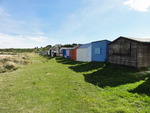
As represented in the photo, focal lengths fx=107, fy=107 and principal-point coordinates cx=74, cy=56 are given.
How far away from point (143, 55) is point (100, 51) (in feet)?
18.9

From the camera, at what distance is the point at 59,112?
3678mm

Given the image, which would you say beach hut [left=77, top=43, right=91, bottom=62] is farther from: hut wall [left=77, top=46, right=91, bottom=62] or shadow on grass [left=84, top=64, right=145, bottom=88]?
shadow on grass [left=84, top=64, right=145, bottom=88]

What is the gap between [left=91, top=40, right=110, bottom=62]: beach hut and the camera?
13641 mm

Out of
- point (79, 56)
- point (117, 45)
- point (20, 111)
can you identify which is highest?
point (117, 45)

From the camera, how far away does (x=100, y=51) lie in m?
14.5

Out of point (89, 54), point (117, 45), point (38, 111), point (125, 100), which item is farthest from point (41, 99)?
point (89, 54)

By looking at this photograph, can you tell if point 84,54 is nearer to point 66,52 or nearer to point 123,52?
point 123,52

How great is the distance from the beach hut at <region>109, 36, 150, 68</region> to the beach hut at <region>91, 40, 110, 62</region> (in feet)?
6.65

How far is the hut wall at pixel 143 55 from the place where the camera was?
9.22 m

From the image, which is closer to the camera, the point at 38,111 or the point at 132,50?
the point at 38,111

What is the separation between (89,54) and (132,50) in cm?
791

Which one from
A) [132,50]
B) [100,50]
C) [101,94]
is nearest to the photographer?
[101,94]

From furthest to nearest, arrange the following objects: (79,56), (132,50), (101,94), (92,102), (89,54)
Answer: (79,56), (89,54), (132,50), (101,94), (92,102)

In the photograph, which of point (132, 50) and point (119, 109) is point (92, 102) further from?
point (132, 50)
